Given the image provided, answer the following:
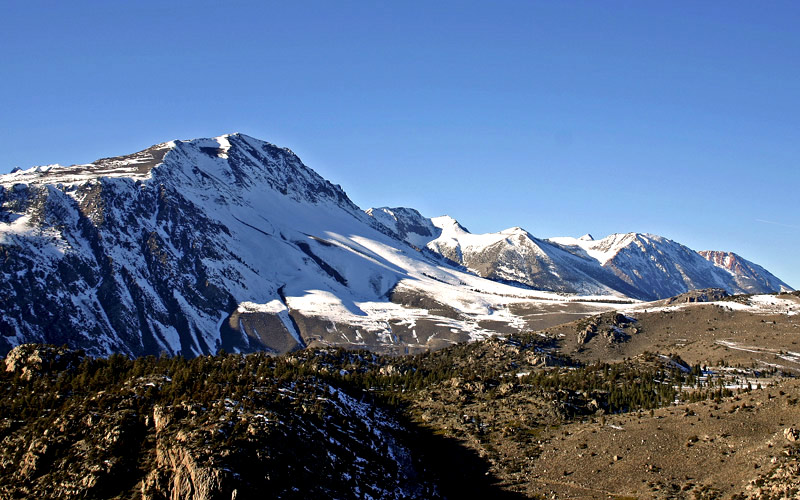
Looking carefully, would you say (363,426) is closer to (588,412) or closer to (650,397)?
(588,412)

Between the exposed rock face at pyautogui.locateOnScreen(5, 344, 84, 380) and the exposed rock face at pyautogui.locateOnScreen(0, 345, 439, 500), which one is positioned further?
the exposed rock face at pyautogui.locateOnScreen(5, 344, 84, 380)

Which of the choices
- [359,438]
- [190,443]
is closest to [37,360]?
[190,443]

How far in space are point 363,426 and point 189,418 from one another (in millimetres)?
34709

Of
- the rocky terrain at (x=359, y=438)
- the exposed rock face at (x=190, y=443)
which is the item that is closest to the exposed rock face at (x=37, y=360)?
the rocky terrain at (x=359, y=438)

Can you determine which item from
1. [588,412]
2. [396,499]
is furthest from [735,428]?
[396,499]

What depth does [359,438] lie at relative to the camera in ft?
344

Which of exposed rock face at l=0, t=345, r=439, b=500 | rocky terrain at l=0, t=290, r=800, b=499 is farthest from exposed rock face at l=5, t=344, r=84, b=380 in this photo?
exposed rock face at l=0, t=345, r=439, b=500

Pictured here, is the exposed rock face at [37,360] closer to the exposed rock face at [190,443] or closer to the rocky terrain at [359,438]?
the rocky terrain at [359,438]

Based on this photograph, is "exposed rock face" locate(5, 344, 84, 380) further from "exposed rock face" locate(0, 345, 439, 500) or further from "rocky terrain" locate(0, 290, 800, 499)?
"exposed rock face" locate(0, 345, 439, 500)

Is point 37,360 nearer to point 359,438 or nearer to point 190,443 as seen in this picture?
point 190,443

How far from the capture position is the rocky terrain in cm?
7662

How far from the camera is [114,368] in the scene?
120562mm

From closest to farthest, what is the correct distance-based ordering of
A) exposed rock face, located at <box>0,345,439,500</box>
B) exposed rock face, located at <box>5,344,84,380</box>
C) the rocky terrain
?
1. exposed rock face, located at <box>0,345,439,500</box>
2. the rocky terrain
3. exposed rock face, located at <box>5,344,84,380</box>

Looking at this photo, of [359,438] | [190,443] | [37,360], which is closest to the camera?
[190,443]
